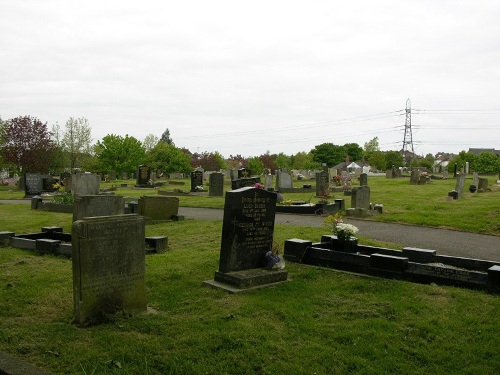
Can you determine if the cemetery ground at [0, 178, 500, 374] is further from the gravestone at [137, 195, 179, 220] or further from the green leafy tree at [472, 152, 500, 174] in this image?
the green leafy tree at [472, 152, 500, 174]

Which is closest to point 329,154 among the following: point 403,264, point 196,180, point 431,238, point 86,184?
point 196,180

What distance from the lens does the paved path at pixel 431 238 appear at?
36.1 ft

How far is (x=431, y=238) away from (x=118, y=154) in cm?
5471

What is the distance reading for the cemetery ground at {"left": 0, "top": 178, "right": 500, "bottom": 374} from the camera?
4750mm

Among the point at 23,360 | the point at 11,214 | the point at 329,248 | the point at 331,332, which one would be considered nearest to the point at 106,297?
the point at 23,360

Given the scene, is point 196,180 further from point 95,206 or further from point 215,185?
point 95,206

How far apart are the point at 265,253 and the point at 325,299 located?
6.18 ft

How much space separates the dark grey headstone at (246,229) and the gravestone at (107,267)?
198cm

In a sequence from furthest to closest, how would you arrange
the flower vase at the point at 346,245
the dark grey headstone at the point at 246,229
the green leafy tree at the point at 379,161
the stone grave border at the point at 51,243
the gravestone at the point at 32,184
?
the green leafy tree at the point at 379,161, the gravestone at the point at 32,184, the stone grave border at the point at 51,243, the flower vase at the point at 346,245, the dark grey headstone at the point at 246,229

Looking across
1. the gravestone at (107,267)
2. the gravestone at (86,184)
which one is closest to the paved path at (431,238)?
the gravestone at (107,267)

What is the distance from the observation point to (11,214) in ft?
63.1

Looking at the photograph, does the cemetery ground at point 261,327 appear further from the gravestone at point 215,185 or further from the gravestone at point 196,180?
the gravestone at point 196,180

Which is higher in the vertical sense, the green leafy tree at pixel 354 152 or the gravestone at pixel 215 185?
the green leafy tree at pixel 354 152

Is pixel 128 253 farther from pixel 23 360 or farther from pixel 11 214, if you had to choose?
pixel 11 214
